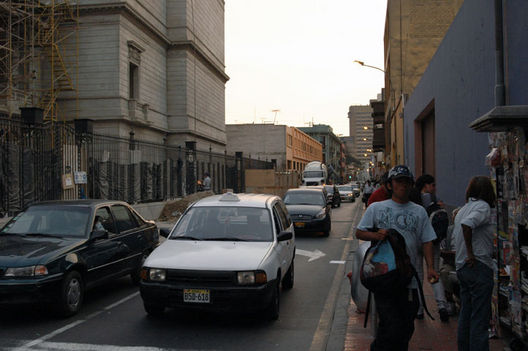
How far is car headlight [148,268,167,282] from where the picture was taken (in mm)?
6410

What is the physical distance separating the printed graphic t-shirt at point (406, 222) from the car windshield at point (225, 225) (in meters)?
3.18

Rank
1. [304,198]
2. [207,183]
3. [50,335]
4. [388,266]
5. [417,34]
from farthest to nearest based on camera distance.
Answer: [417,34], [207,183], [304,198], [50,335], [388,266]

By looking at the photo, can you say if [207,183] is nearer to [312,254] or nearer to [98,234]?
[312,254]

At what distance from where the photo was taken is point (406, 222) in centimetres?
438

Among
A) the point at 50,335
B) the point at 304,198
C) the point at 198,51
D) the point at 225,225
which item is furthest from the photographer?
the point at 198,51

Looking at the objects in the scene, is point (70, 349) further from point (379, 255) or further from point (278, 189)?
point (278, 189)

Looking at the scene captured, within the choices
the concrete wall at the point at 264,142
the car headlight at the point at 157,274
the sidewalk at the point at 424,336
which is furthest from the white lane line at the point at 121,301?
the concrete wall at the point at 264,142

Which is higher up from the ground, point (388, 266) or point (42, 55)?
point (42, 55)

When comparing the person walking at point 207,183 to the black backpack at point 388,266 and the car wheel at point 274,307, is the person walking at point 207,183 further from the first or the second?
the black backpack at point 388,266

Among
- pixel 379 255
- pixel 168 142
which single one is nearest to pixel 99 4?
pixel 168 142

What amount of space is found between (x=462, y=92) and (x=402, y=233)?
25.6ft

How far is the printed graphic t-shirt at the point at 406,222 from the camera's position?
4.38 m

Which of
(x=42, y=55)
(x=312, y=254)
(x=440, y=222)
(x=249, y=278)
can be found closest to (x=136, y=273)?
(x=249, y=278)

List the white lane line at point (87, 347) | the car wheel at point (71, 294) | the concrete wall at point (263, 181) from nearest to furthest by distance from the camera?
1. the white lane line at point (87, 347)
2. the car wheel at point (71, 294)
3. the concrete wall at point (263, 181)
